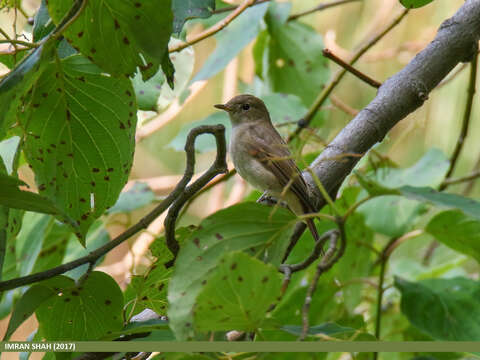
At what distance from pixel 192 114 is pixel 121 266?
1834 mm

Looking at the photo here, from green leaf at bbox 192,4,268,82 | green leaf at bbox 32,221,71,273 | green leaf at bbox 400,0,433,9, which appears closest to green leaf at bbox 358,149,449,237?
green leaf at bbox 192,4,268,82

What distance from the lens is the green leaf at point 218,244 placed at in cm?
106

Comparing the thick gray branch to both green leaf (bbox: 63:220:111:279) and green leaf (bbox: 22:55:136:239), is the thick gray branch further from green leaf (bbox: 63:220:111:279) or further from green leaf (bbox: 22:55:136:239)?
green leaf (bbox: 63:220:111:279)

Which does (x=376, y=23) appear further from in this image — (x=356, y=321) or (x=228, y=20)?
(x=356, y=321)

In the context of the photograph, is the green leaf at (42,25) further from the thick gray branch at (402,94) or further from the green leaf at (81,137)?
the thick gray branch at (402,94)

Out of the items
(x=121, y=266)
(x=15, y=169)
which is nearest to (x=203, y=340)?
(x=15, y=169)

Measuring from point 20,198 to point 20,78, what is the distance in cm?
21

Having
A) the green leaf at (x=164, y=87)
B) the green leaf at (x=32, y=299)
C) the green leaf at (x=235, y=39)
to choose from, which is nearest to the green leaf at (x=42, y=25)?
the green leaf at (x=164, y=87)

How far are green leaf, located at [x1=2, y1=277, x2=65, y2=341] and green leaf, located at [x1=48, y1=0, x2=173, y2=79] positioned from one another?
1.58 feet

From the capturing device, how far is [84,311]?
4.64ft

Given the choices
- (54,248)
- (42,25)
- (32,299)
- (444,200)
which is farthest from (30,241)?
(444,200)

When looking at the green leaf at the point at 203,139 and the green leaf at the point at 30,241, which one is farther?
the green leaf at the point at 203,139

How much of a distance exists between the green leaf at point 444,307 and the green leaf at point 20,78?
1.44 metres

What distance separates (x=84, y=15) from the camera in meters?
1.20
